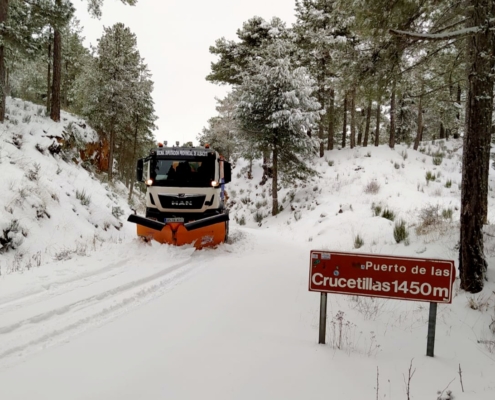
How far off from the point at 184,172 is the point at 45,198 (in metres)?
4.27

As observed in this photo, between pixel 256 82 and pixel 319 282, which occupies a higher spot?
pixel 256 82

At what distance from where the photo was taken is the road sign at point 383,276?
3.48m

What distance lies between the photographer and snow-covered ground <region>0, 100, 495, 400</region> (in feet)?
9.51

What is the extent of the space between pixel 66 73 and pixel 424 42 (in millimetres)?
33508

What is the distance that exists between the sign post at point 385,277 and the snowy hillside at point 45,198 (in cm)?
556

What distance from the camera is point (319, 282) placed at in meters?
3.76

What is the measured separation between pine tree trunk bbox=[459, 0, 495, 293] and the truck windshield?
638cm

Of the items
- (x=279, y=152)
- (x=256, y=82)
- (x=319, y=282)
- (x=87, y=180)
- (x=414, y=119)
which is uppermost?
(x=414, y=119)

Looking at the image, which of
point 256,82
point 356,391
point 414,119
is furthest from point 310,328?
point 414,119

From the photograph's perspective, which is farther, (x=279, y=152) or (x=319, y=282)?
(x=279, y=152)

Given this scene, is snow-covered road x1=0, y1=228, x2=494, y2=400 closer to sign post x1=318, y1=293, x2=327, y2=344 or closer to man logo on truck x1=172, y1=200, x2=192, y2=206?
sign post x1=318, y1=293, x2=327, y2=344

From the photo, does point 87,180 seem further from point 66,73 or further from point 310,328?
point 66,73

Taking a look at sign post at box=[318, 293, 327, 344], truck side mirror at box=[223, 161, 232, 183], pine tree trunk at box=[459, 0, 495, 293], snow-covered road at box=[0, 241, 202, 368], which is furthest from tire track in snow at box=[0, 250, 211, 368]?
pine tree trunk at box=[459, 0, 495, 293]

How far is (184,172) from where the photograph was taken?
31.9 ft
